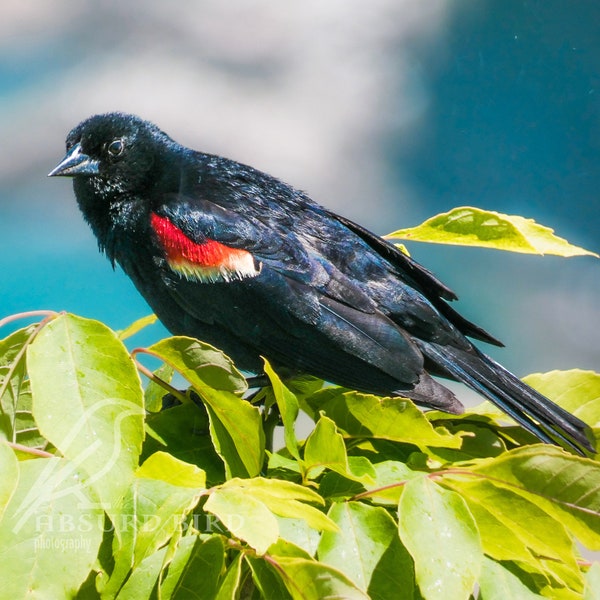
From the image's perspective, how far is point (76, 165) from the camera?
129 cm

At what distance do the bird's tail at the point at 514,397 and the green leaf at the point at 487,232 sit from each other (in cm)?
17

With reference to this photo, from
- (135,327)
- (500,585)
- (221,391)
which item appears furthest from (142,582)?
(135,327)

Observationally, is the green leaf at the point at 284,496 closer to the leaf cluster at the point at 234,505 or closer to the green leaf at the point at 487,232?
the leaf cluster at the point at 234,505

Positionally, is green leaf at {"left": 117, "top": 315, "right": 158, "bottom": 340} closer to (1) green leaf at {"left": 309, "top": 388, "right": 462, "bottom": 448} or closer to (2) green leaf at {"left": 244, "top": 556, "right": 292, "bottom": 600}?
(1) green leaf at {"left": 309, "top": 388, "right": 462, "bottom": 448}

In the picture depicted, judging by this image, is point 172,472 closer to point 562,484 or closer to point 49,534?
point 49,534

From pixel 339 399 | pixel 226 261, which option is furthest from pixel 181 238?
pixel 339 399

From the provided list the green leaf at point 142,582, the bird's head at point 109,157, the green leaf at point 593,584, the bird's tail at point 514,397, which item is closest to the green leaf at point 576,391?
the bird's tail at point 514,397

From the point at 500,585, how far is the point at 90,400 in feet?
1.16

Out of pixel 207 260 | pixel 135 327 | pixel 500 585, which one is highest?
pixel 207 260

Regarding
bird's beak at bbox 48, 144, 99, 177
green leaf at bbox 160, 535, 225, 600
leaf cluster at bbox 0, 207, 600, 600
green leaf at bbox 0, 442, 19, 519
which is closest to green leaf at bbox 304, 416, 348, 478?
leaf cluster at bbox 0, 207, 600, 600

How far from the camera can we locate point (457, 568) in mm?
538

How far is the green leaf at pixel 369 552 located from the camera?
0.57 metres

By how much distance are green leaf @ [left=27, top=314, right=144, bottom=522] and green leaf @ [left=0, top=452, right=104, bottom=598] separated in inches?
0.9

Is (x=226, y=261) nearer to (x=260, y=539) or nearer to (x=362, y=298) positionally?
(x=362, y=298)
